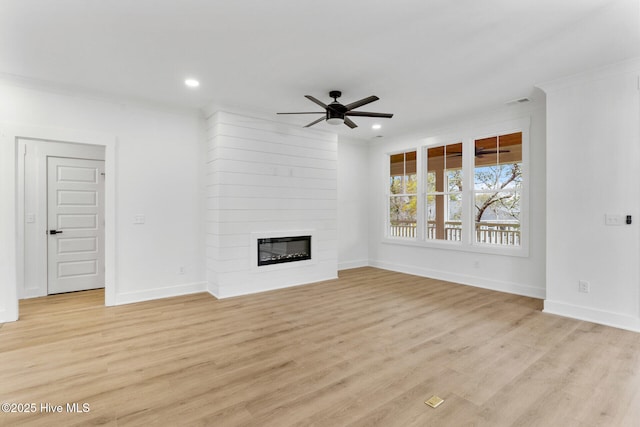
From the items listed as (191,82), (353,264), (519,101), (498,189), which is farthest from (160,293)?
(519,101)

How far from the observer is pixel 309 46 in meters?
3.06

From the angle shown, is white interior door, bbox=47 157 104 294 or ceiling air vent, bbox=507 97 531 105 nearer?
ceiling air vent, bbox=507 97 531 105

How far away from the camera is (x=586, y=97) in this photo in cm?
369

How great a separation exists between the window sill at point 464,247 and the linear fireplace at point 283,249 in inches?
79.4

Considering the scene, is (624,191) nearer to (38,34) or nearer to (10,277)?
(38,34)

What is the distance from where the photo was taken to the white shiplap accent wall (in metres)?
4.71

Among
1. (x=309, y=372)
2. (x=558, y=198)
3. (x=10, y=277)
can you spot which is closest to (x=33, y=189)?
(x=10, y=277)

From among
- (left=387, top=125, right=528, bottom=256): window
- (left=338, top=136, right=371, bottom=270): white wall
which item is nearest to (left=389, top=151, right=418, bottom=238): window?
(left=387, top=125, right=528, bottom=256): window

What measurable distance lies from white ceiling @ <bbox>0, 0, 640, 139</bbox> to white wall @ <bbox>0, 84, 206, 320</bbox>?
28 centimetres

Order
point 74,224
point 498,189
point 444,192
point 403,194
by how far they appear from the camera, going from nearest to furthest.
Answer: point 74,224 < point 498,189 < point 444,192 < point 403,194

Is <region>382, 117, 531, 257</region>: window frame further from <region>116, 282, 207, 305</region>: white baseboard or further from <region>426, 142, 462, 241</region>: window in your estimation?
<region>116, 282, 207, 305</region>: white baseboard

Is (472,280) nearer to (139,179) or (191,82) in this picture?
(191,82)

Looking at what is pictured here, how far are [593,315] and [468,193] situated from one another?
241 cm

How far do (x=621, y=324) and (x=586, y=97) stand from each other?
8.27 ft
